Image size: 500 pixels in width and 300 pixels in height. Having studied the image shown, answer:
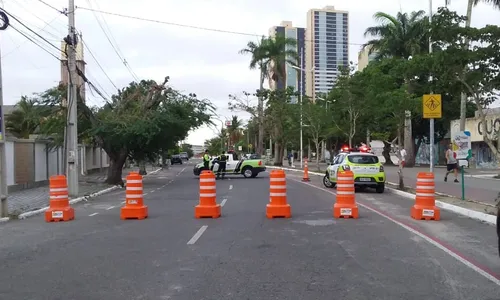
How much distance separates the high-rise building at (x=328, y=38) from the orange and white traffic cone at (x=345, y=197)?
93.9ft

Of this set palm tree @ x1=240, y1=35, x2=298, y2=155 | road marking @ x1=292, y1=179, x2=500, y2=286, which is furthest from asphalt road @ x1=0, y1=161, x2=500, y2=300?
palm tree @ x1=240, y1=35, x2=298, y2=155


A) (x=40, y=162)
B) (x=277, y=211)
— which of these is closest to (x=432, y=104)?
(x=277, y=211)

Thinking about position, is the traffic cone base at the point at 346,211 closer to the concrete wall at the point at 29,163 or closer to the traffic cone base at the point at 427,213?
the traffic cone base at the point at 427,213

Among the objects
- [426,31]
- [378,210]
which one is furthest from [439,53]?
[378,210]

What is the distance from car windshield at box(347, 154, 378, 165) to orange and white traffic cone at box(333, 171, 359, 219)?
804 cm

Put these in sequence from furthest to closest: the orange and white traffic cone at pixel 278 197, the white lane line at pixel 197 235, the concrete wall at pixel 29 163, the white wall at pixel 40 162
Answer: the white wall at pixel 40 162
the concrete wall at pixel 29 163
the orange and white traffic cone at pixel 278 197
the white lane line at pixel 197 235

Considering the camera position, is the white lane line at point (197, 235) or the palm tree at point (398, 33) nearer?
the white lane line at point (197, 235)

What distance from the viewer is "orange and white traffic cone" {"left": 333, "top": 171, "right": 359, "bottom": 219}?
1274 centimetres

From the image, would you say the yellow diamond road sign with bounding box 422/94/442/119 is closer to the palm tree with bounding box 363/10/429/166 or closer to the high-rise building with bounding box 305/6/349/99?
the high-rise building with bounding box 305/6/349/99

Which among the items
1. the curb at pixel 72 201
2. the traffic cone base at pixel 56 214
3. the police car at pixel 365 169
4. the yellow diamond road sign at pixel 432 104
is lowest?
the curb at pixel 72 201

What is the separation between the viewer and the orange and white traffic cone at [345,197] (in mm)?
12742

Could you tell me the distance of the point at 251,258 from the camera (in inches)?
319

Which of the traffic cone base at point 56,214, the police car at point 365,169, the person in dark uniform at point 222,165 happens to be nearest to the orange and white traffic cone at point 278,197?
the traffic cone base at point 56,214

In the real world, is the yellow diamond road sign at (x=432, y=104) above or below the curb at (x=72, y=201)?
above
